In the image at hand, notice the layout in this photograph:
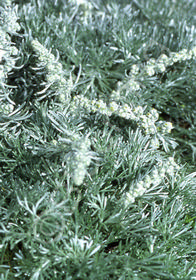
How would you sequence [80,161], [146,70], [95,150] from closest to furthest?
[80,161] < [95,150] < [146,70]

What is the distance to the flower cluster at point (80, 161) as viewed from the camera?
825 millimetres

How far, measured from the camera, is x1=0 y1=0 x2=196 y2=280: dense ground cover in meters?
0.88

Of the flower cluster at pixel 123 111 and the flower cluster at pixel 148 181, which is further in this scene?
the flower cluster at pixel 123 111

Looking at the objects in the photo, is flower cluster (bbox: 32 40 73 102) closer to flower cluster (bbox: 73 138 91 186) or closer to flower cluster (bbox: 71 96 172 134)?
flower cluster (bbox: 71 96 172 134)

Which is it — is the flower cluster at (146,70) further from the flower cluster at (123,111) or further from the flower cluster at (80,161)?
the flower cluster at (80,161)

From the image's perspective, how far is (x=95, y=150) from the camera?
3.57 feet

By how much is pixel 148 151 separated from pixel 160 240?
34 cm

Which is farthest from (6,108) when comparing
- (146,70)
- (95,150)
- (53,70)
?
(146,70)

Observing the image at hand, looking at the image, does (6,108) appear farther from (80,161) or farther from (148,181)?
(148,181)

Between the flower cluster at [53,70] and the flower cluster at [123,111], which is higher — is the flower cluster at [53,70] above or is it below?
above

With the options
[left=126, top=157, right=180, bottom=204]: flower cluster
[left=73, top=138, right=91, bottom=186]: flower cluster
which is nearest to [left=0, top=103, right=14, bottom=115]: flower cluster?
[left=73, top=138, right=91, bottom=186]: flower cluster

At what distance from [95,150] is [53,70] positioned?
1.11 feet

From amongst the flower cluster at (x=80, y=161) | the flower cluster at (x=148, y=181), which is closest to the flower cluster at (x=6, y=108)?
the flower cluster at (x=80, y=161)

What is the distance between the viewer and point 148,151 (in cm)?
115
